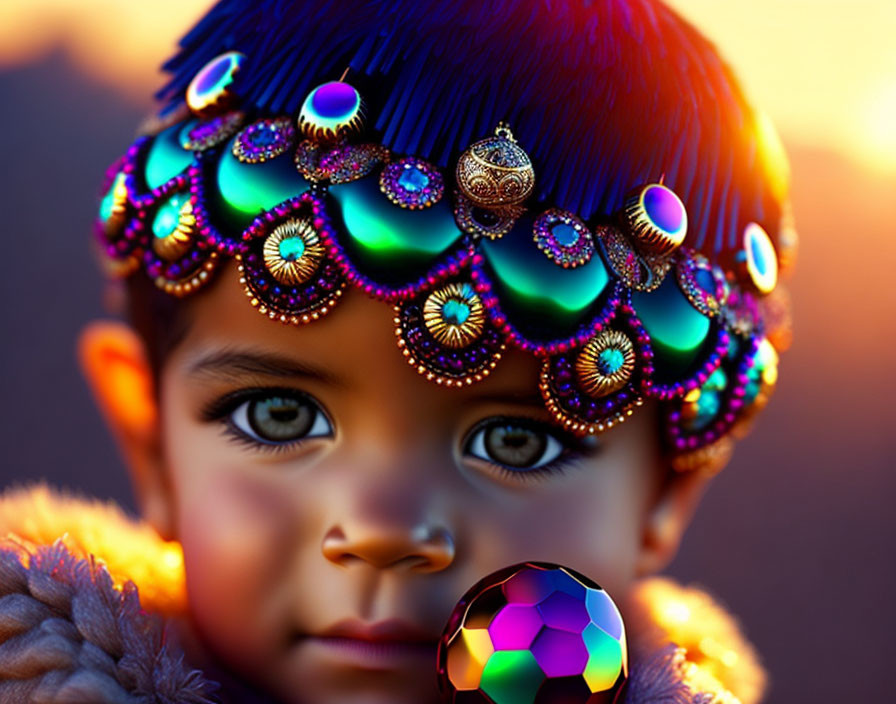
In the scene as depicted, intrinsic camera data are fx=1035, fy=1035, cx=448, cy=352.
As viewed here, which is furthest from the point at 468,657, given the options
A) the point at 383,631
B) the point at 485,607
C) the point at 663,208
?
the point at 663,208

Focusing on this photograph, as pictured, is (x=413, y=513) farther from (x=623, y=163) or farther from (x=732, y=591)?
(x=732, y=591)

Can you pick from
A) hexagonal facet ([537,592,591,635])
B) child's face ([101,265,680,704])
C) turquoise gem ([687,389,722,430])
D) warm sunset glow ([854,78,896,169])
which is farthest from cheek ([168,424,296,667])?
warm sunset glow ([854,78,896,169])

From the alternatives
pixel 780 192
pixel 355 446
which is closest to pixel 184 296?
pixel 355 446

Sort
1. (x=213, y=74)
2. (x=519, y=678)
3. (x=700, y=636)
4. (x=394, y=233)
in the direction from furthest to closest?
(x=700, y=636)
(x=213, y=74)
(x=394, y=233)
(x=519, y=678)

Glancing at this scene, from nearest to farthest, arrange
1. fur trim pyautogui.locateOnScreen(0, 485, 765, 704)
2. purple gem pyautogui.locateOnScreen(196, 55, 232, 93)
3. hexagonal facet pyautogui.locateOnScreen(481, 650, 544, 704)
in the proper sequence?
hexagonal facet pyautogui.locateOnScreen(481, 650, 544, 704), fur trim pyautogui.locateOnScreen(0, 485, 765, 704), purple gem pyautogui.locateOnScreen(196, 55, 232, 93)

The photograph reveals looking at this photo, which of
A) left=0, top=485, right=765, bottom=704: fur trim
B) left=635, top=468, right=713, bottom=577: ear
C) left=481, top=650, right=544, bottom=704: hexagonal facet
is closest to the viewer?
left=481, top=650, right=544, bottom=704: hexagonal facet

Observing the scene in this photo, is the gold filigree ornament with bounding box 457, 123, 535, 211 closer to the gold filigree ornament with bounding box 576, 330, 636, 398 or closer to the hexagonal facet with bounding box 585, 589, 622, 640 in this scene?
the gold filigree ornament with bounding box 576, 330, 636, 398

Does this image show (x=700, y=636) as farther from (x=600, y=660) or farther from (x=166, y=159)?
(x=166, y=159)

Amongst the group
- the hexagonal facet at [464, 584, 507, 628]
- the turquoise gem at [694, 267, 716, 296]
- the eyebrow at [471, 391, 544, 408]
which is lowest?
the hexagonal facet at [464, 584, 507, 628]
